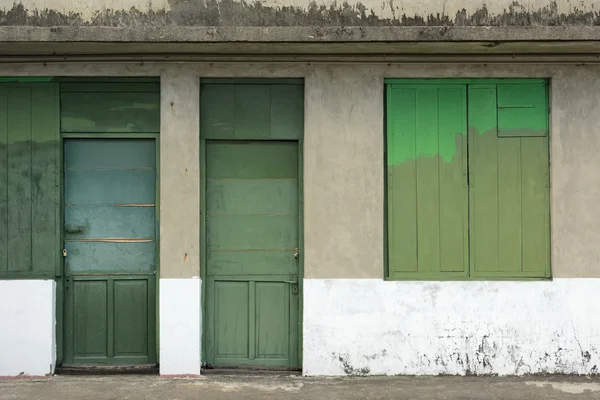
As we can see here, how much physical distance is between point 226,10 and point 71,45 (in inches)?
63.1

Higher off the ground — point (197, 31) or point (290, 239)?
point (197, 31)

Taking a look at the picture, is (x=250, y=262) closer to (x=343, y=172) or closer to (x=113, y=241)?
(x=343, y=172)

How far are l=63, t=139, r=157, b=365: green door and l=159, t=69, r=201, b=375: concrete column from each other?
0.86 feet

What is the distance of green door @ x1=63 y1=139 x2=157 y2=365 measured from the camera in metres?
8.09

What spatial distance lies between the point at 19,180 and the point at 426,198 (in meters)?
4.40

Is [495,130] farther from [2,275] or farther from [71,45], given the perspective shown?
[2,275]

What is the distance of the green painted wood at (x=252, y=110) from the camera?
807cm

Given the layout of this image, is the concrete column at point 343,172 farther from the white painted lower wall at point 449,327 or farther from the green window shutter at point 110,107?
the green window shutter at point 110,107

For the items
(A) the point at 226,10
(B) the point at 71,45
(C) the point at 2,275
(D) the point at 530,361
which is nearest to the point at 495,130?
(D) the point at 530,361

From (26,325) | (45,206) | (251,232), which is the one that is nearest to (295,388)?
(251,232)

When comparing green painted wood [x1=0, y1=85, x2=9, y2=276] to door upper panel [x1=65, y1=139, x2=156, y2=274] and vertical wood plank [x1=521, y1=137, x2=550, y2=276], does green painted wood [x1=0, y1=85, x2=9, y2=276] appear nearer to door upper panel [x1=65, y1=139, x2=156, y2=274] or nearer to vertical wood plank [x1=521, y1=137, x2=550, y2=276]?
door upper panel [x1=65, y1=139, x2=156, y2=274]

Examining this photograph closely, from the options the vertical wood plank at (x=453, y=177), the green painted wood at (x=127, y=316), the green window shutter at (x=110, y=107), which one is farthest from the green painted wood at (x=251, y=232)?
the vertical wood plank at (x=453, y=177)

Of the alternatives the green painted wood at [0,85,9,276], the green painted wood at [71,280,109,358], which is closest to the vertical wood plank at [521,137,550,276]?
the green painted wood at [71,280,109,358]

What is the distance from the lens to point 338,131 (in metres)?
7.98
